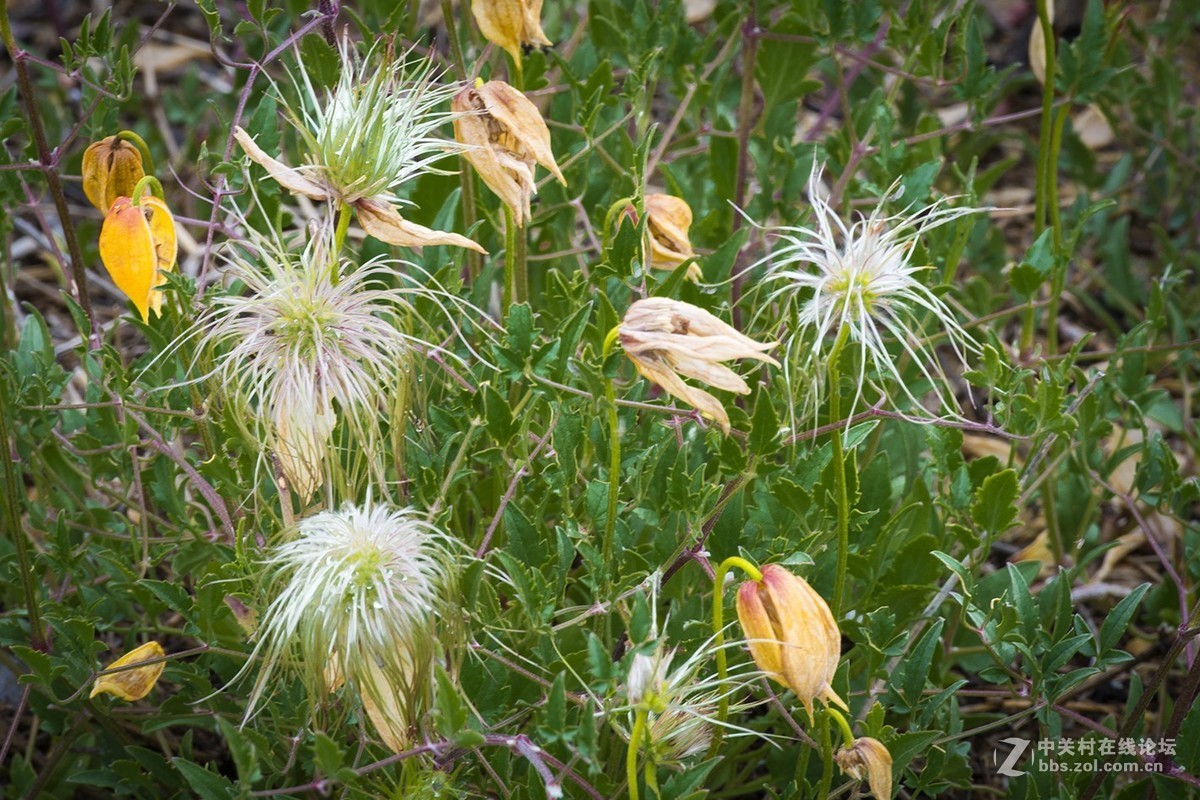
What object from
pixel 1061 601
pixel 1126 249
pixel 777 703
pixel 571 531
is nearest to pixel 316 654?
pixel 571 531

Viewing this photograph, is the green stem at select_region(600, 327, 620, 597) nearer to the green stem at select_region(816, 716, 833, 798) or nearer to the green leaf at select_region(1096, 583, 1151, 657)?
the green stem at select_region(816, 716, 833, 798)

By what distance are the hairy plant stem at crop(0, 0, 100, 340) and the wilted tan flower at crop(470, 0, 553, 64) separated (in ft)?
1.74

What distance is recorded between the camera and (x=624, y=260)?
129cm

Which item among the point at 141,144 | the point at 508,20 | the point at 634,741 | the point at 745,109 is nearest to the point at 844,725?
the point at 634,741

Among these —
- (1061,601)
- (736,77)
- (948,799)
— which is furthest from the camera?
(736,77)

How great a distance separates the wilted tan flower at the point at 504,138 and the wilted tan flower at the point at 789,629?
1.59 ft

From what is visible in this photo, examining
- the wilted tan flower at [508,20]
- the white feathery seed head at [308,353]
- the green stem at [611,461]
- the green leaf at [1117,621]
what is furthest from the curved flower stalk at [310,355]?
the green leaf at [1117,621]

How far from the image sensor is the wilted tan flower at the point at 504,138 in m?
1.33

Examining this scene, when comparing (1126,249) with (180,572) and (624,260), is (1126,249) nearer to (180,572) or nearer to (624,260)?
(624,260)

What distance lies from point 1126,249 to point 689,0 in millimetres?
1291

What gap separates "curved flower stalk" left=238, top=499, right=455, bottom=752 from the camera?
44.4 inches

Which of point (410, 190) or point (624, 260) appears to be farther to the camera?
point (410, 190)

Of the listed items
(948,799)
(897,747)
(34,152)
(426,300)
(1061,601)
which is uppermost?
(34,152)

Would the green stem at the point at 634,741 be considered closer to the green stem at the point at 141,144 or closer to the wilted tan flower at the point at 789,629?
the wilted tan flower at the point at 789,629
